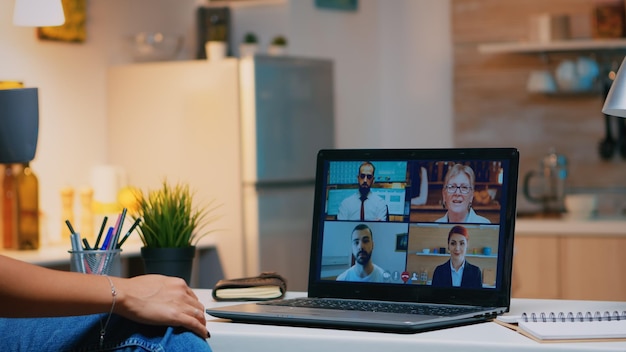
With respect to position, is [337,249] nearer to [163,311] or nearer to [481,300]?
[481,300]

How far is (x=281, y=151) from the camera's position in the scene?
4.39 m

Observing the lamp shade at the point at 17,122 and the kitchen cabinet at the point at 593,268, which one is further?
the kitchen cabinet at the point at 593,268

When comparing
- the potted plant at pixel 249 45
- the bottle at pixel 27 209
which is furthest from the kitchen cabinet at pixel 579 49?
the bottle at pixel 27 209

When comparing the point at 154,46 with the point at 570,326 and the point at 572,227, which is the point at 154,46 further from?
the point at 570,326

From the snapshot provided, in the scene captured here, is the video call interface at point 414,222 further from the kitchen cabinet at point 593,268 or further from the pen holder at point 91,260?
the kitchen cabinet at point 593,268

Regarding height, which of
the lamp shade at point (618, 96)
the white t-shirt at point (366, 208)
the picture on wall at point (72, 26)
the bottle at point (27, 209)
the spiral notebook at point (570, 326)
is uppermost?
the picture on wall at point (72, 26)

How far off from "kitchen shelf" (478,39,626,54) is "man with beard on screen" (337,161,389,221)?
113 inches

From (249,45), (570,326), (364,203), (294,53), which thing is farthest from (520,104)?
(570,326)

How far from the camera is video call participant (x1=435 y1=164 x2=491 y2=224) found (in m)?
1.82

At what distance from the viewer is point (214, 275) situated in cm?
430

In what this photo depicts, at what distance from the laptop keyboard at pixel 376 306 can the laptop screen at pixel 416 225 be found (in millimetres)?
40

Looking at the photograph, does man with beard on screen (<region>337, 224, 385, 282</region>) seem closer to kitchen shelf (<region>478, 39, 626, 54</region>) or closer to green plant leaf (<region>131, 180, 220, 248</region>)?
green plant leaf (<region>131, 180, 220, 248</region>)

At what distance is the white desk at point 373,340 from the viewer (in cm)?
145

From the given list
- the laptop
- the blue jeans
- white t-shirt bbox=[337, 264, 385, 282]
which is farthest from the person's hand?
white t-shirt bbox=[337, 264, 385, 282]
